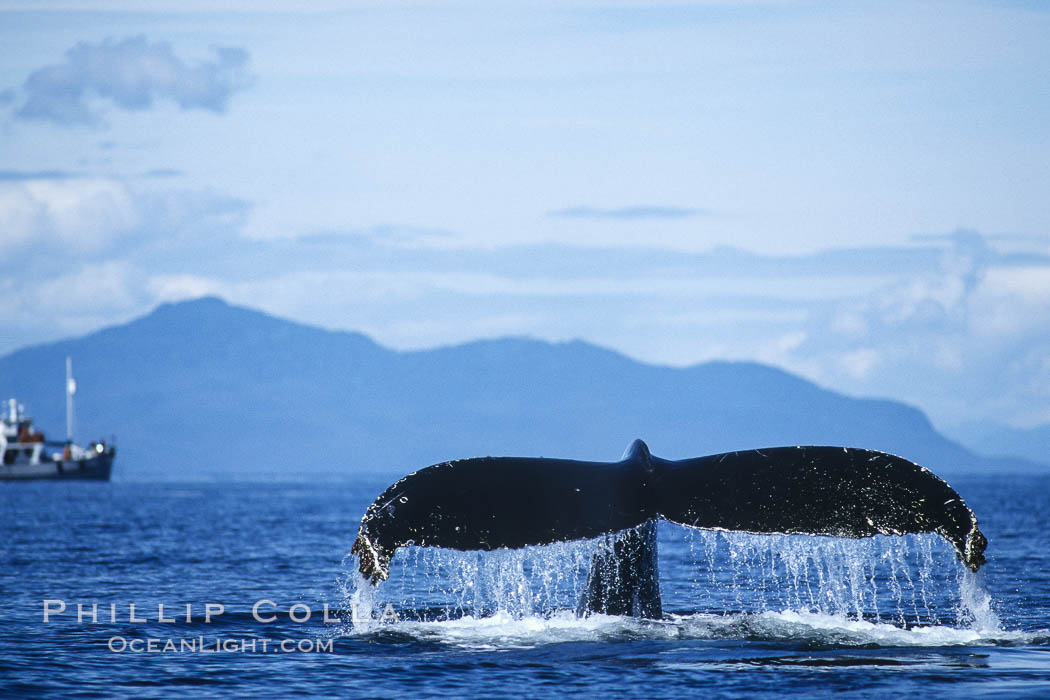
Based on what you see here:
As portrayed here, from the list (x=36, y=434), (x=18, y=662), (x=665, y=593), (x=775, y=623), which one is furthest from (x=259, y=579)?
(x=36, y=434)

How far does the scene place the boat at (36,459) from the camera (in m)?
87.4

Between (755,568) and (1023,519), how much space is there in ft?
69.7

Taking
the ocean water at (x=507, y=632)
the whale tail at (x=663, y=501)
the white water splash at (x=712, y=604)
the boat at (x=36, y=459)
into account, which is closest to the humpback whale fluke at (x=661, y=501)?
the whale tail at (x=663, y=501)

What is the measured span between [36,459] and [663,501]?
279 feet

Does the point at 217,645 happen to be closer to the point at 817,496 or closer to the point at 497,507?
the point at 497,507

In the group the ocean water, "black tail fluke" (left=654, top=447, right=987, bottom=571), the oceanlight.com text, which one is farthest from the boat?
"black tail fluke" (left=654, top=447, right=987, bottom=571)

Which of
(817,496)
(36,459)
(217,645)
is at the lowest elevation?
(217,645)

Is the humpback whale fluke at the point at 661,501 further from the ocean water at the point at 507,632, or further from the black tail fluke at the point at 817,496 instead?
the ocean water at the point at 507,632

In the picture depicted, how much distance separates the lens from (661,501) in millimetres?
9688

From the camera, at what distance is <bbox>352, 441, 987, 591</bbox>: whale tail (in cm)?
890

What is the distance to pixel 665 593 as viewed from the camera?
16328 millimetres

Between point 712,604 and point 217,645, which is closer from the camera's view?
point 217,645

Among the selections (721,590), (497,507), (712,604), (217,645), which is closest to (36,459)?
(721,590)

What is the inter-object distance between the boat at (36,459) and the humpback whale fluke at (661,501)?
8195 centimetres
